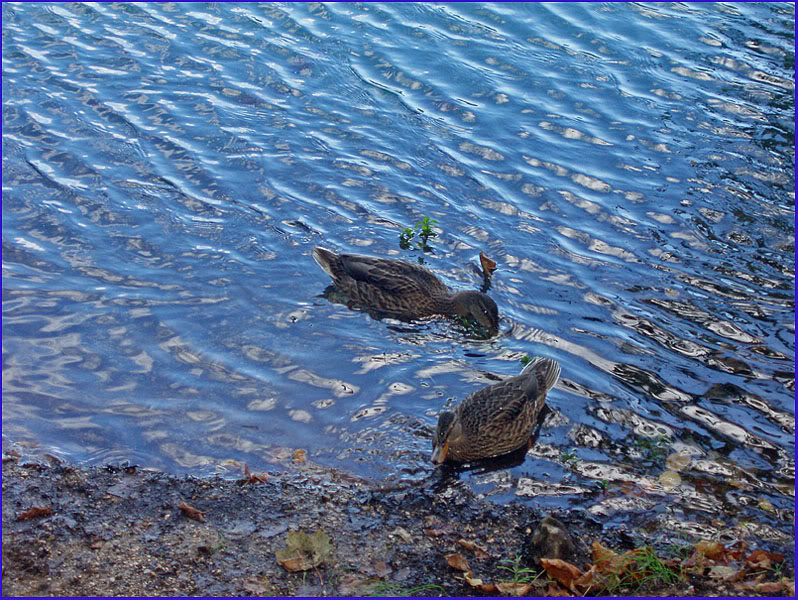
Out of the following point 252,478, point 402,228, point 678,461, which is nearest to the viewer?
point 252,478

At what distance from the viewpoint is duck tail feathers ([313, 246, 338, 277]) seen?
9484mm

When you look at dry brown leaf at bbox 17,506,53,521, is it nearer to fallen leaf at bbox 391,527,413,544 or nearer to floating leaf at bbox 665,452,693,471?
fallen leaf at bbox 391,527,413,544

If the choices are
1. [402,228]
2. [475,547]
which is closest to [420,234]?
[402,228]

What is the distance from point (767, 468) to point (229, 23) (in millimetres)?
11413

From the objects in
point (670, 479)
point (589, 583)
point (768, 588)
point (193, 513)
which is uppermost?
point (768, 588)

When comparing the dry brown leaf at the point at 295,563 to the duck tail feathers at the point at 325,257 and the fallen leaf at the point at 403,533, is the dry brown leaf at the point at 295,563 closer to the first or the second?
the fallen leaf at the point at 403,533

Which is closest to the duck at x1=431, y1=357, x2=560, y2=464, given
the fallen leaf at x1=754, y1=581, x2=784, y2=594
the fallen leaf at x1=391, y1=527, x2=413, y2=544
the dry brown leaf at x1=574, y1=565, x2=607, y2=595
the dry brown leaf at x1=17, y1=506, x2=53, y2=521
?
the fallen leaf at x1=391, y1=527, x2=413, y2=544

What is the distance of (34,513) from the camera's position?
5961 millimetres

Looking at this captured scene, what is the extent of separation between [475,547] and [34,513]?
112 inches

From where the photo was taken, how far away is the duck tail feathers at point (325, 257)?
9.48 meters

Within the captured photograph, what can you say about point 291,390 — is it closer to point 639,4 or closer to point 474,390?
point 474,390

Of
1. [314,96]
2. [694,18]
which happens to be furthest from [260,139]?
[694,18]

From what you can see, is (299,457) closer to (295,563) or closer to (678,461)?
(295,563)

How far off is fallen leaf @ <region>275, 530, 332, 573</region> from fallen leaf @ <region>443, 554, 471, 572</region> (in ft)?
2.43
